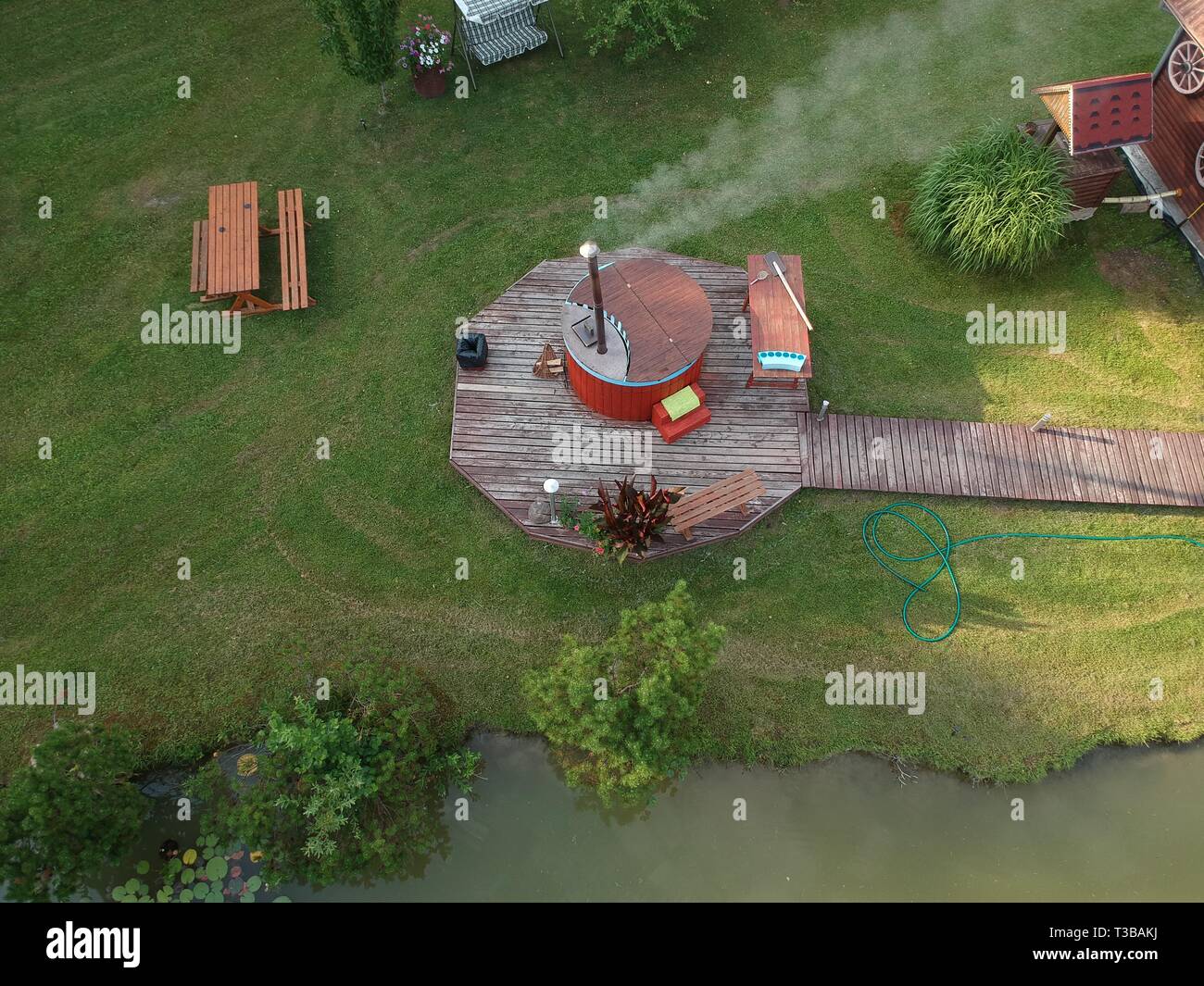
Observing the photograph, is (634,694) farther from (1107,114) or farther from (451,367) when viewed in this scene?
(1107,114)

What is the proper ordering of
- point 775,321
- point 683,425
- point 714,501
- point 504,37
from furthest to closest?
point 504,37 → point 775,321 → point 683,425 → point 714,501

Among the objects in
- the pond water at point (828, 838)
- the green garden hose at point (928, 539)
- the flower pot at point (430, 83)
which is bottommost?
the pond water at point (828, 838)

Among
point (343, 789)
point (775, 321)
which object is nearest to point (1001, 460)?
point (775, 321)

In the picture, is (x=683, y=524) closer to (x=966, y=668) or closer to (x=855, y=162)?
(x=966, y=668)

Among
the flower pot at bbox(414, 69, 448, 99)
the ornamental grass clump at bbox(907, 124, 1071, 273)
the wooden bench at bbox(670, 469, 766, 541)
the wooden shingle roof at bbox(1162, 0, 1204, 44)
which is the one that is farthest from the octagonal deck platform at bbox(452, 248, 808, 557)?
the wooden shingle roof at bbox(1162, 0, 1204, 44)

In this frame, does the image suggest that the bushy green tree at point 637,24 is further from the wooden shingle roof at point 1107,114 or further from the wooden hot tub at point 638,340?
the wooden shingle roof at point 1107,114

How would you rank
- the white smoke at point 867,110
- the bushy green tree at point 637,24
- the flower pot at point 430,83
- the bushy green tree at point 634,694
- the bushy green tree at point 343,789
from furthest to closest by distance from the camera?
the flower pot at point 430,83 < the bushy green tree at point 637,24 < the white smoke at point 867,110 < the bushy green tree at point 343,789 < the bushy green tree at point 634,694

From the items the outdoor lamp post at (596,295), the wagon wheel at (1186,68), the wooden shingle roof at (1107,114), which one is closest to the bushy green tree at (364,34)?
the outdoor lamp post at (596,295)
